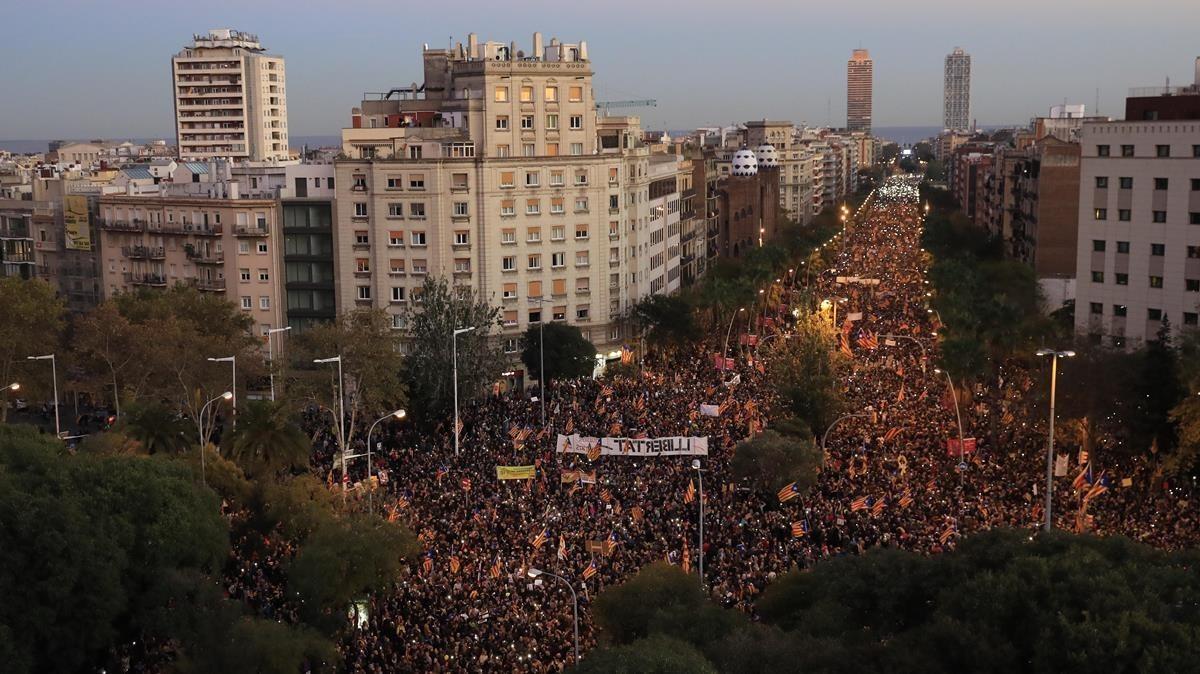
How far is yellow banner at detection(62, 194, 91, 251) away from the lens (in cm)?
7875

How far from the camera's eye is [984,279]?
84.6 metres

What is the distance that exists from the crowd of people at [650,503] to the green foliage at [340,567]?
0.96m

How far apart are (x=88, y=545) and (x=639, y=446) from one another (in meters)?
21.7

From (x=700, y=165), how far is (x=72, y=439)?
Result: 67.1 metres

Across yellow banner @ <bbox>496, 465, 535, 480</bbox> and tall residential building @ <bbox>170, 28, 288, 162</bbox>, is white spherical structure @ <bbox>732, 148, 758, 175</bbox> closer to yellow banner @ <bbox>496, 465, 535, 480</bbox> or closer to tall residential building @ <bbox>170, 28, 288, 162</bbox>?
tall residential building @ <bbox>170, 28, 288, 162</bbox>

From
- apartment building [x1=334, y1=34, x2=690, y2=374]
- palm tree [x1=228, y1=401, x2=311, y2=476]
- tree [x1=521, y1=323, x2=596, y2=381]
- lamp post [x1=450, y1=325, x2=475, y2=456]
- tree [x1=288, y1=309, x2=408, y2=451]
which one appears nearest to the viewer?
palm tree [x1=228, y1=401, x2=311, y2=476]

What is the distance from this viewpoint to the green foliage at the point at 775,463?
140 ft

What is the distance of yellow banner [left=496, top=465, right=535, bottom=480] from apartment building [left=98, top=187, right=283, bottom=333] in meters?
30.7

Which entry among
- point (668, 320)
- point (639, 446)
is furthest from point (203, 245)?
point (639, 446)

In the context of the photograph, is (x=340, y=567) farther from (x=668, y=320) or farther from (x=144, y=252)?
(x=144, y=252)

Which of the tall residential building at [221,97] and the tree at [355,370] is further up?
the tall residential building at [221,97]

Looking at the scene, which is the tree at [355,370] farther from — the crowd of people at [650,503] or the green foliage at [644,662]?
the green foliage at [644,662]

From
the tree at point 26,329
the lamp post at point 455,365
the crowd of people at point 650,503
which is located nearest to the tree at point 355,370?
the lamp post at point 455,365

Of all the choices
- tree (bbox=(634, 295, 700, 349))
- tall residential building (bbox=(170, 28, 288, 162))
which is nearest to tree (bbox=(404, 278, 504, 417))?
tree (bbox=(634, 295, 700, 349))
